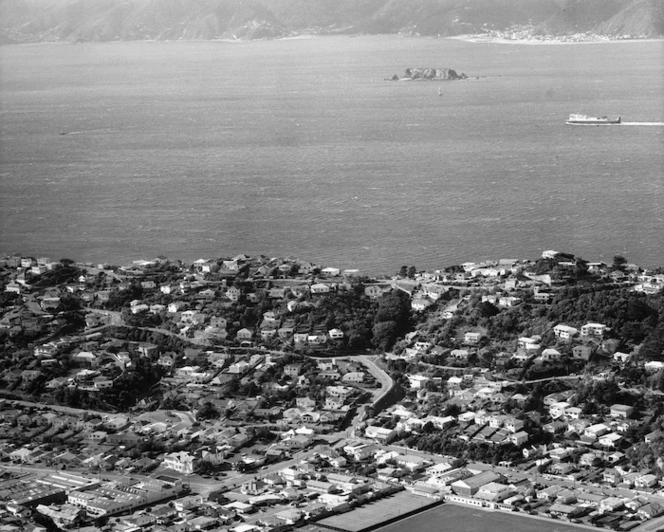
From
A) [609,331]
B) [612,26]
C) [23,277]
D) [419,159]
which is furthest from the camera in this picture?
[612,26]

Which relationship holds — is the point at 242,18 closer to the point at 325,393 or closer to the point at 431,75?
the point at 431,75

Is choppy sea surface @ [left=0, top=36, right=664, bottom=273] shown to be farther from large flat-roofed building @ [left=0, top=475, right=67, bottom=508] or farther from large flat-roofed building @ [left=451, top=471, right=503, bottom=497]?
large flat-roofed building @ [left=0, top=475, right=67, bottom=508]

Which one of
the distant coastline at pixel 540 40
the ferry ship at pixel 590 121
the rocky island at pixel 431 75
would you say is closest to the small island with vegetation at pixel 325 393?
the ferry ship at pixel 590 121

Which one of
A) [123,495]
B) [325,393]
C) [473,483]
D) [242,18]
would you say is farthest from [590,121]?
[242,18]

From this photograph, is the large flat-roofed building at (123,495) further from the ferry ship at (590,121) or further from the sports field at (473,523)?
the ferry ship at (590,121)

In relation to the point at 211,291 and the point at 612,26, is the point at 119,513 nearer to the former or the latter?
the point at 211,291

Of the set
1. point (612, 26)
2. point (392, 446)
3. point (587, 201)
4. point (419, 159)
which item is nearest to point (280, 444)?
point (392, 446)

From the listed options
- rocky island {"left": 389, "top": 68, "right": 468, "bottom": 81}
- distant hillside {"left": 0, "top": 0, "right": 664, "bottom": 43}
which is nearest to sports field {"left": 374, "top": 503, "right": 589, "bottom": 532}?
rocky island {"left": 389, "top": 68, "right": 468, "bottom": 81}
